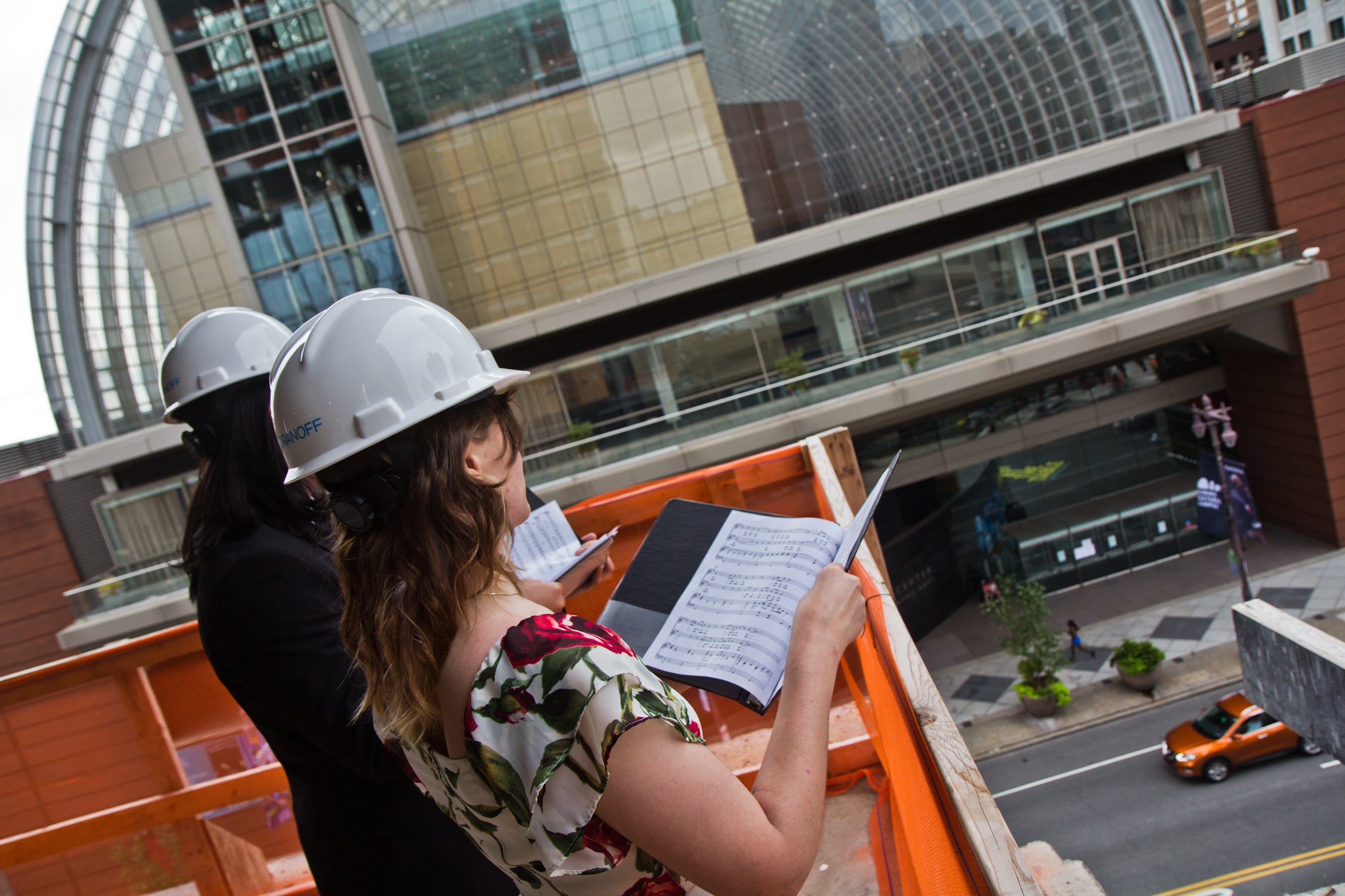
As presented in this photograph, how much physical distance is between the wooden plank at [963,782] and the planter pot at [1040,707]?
1591 cm

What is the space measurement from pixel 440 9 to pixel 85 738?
21169 millimetres

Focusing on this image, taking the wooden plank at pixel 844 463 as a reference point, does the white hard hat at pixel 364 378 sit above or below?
above

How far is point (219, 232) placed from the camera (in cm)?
2105

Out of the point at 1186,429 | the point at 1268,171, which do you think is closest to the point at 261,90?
the point at 1268,171

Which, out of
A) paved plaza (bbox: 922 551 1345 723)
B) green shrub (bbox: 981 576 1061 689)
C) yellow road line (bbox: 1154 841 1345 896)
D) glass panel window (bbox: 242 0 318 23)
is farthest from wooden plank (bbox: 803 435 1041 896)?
glass panel window (bbox: 242 0 318 23)

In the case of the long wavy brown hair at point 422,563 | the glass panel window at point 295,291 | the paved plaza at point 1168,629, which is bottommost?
the paved plaza at point 1168,629

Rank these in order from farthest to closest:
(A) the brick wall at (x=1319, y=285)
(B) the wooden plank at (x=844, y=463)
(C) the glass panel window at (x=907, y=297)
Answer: (C) the glass panel window at (x=907, y=297) < (A) the brick wall at (x=1319, y=285) < (B) the wooden plank at (x=844, y=463)

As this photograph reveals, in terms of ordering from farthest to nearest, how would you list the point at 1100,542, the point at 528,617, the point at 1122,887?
1. the point at 1100,542
2. the point at 1122,887
3. the point at 528,617

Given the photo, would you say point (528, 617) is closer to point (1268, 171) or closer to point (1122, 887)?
point (1122, 887)

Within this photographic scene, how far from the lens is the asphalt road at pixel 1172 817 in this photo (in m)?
10.4

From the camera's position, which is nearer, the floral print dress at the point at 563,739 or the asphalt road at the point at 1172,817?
the floral print dress at the point at 563,739

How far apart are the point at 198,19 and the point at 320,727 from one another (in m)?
22.5

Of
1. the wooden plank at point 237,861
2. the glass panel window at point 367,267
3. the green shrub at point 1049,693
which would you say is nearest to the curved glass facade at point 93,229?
the glass panel window at point 367,267

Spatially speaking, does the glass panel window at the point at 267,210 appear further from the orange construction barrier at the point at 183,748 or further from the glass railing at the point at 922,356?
the orange construction barrier at the point at 183,748
